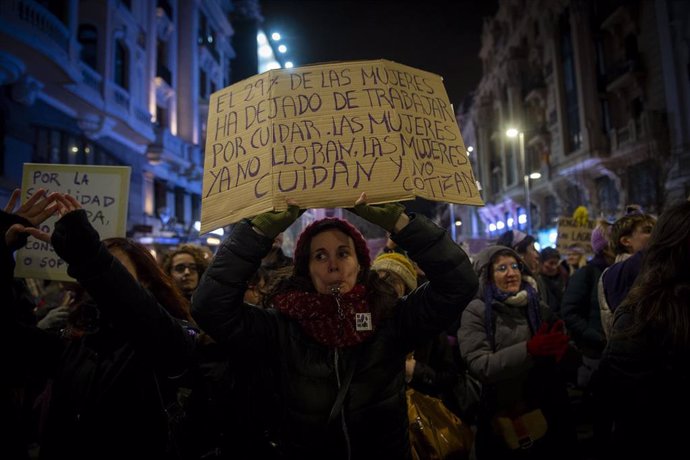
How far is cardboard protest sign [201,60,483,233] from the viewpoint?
79.1 inches

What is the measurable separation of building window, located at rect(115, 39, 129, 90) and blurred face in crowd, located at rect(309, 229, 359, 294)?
17.8m

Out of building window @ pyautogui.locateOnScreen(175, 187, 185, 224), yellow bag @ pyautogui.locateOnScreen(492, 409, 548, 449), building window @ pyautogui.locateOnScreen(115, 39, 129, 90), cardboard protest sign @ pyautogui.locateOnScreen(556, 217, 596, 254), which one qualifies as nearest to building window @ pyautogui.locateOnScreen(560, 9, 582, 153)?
cardboard protest sign @ pyautogui.locateOnScreen(556, 217, 596, 254)

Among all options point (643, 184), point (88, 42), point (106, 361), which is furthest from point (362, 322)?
point (643, 184)

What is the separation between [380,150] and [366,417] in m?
1.14

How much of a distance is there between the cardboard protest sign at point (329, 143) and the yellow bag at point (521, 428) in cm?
164

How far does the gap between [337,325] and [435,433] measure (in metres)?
1.07

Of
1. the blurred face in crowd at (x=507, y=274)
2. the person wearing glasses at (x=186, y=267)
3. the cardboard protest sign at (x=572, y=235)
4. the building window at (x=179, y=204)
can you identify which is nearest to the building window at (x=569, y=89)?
the cardboard protest sign at (x=572, y=235)

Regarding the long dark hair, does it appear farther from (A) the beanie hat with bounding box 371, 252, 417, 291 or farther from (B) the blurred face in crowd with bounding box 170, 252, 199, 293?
(B) the blurred face in crowd with bounding box 170, 252, 199, 293

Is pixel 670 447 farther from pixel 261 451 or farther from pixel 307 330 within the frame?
pixel 261 451

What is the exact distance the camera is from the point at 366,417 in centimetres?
195

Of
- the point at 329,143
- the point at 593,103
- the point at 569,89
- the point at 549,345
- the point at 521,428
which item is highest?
the point at 569,89

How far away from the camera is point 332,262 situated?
7.07 ft

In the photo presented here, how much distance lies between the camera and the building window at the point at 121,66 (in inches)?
678

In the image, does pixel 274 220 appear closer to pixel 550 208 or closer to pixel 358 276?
pixel 358 276
